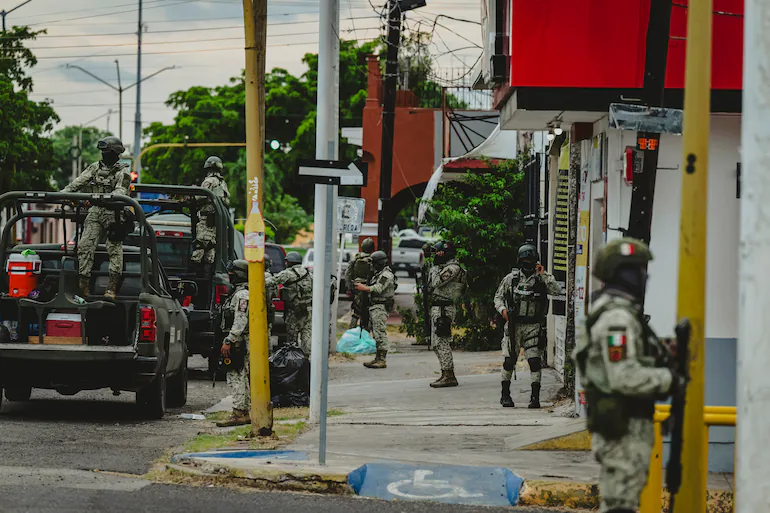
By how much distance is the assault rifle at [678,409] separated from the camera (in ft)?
19.6

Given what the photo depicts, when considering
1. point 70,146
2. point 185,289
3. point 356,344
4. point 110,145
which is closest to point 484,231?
point 356,344

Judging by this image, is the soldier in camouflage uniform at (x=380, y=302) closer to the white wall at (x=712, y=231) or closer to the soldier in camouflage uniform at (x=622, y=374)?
the white wall at (x=712, y=231)

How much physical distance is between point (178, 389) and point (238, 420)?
191cm

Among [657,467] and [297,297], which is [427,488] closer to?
[657,467]

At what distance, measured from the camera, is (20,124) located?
116 feet

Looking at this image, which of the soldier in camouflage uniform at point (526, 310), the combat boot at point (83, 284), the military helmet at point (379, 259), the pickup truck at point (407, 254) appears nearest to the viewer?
the combat boot at point (83, 284)

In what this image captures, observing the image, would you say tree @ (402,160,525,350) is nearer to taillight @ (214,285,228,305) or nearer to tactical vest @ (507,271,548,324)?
taillight @ (214,285,228,305)

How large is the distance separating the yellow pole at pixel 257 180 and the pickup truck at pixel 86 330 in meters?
1.54

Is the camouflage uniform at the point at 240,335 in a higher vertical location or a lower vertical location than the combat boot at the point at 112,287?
lower

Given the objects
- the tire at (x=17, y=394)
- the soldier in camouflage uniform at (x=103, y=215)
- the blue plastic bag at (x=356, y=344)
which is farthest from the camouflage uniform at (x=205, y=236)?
the blue plastic bag at (x=356, y=344)

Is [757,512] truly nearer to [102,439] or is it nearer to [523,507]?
[523,507]

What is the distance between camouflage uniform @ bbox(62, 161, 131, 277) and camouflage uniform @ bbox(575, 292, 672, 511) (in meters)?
7.58

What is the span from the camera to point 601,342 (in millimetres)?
5984

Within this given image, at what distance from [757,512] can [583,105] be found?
595 cm
